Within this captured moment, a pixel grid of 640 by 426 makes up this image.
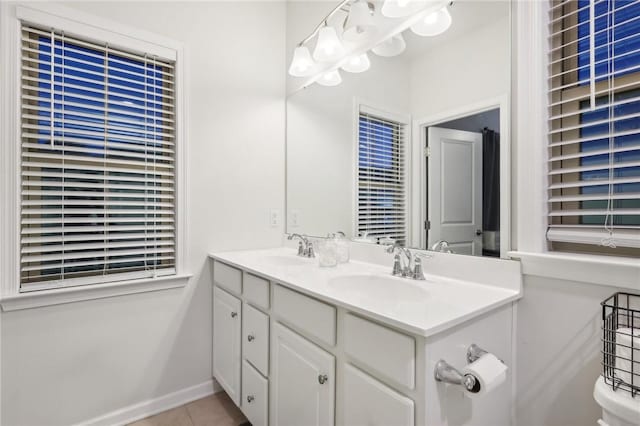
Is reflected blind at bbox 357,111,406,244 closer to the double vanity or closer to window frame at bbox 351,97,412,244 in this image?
window frame at bbox 351,97,412,244

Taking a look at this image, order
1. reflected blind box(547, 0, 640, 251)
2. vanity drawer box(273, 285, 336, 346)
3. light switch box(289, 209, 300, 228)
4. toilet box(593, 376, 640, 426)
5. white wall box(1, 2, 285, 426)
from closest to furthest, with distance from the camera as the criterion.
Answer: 1. toilet box(593, 376, 640, 426)
2. reflected blind box(547, 0, 640, 251)
3. vanity drawer box(273, 285, 336, 346)
4. white wall box(1, 2, 285, 426)
5. light switch box(289, 209, 300, 228)

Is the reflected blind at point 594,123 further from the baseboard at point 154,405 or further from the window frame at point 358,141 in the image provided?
the baseboard at point 154,405

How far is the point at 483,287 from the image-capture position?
3.86ft

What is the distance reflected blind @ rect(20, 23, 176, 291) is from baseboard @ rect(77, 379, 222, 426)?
2.36 ft

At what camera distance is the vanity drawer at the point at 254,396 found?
4.72ft

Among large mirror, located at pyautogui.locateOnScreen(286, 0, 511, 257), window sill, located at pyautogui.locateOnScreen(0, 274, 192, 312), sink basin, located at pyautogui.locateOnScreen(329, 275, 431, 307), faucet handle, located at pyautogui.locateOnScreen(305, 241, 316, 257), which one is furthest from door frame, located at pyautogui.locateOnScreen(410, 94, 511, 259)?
window sill, located at pyautogui.locateOnScreen(0, 274, 192, 312)

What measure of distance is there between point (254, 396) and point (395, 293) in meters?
0.86

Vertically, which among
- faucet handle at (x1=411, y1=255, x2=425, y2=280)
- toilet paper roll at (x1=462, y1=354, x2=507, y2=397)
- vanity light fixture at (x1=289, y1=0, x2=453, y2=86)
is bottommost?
toilet paper roll at (x1=462, y1=354, x2=507, y2=397)

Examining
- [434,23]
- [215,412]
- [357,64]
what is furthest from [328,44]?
[215,412]

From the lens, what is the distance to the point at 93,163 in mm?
1639

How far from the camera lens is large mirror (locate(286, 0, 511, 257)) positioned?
122 cm

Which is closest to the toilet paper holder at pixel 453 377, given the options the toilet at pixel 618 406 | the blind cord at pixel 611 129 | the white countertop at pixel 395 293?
the white countertop at pixel 395 293

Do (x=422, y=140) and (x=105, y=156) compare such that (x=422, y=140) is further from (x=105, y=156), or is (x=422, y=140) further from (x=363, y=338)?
(x=105, y=156)

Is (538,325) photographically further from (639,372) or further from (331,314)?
(331,314)
